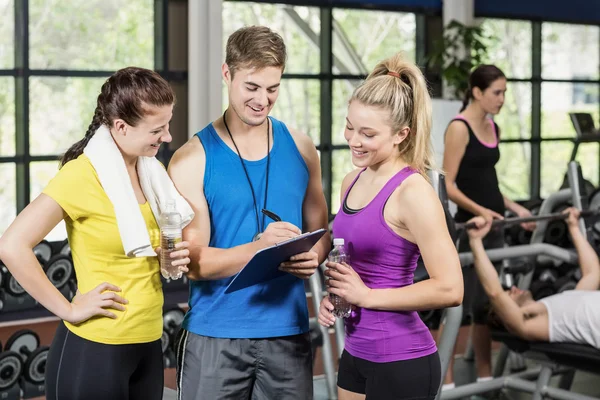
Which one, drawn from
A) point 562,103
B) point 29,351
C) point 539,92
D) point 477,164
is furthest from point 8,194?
point 562,103

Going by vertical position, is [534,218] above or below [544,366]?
above

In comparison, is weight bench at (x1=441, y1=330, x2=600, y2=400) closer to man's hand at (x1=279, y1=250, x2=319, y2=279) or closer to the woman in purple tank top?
the woman in purple tank top

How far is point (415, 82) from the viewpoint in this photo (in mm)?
1848

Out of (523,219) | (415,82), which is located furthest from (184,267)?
(523,219)

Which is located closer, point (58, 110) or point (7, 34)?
point (7, 34)

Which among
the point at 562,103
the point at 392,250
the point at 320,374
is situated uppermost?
the point at 562,103

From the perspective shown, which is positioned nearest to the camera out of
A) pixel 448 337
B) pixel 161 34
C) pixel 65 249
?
pixel 448 337

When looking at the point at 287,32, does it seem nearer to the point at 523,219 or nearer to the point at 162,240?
the point at 523,219

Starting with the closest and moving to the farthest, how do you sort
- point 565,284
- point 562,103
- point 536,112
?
point 565,284 → point 536,112 → point 562,103

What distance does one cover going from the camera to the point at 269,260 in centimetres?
168

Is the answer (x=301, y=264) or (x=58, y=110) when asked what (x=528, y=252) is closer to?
(x=301, y=264)

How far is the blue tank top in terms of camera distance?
5.90ft

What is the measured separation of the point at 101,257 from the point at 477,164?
2.49m

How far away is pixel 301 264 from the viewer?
1.77 metres
